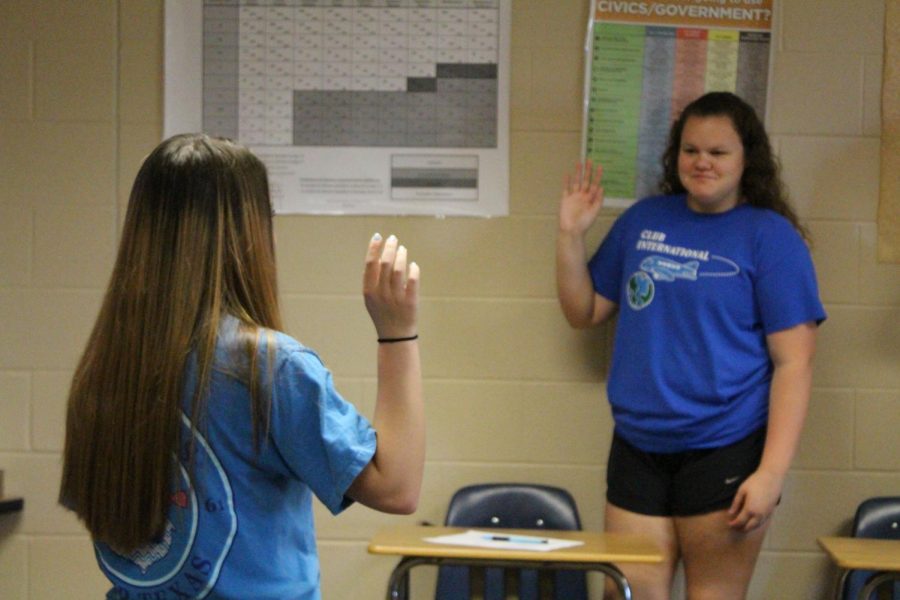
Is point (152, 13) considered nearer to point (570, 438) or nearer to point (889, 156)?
point (570, 438)

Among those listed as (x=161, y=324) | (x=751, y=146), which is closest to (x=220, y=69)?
(x=751, y=146)

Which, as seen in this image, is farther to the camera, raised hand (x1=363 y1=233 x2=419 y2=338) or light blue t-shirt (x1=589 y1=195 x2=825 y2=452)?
light blue t-shirt (x1=589 y1=195 x2=825 y2=452)

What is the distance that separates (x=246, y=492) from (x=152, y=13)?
2.36 m

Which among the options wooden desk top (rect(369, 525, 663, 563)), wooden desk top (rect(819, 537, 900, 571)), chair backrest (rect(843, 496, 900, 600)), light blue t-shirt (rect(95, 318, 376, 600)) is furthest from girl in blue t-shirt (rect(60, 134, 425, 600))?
chair backrest (rect(843, 496, 900, 600))

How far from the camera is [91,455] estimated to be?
4.75 ft

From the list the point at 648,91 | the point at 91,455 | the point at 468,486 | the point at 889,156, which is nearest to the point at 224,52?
the point at 648,91

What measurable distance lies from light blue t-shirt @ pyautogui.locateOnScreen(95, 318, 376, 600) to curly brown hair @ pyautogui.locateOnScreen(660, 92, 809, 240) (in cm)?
191

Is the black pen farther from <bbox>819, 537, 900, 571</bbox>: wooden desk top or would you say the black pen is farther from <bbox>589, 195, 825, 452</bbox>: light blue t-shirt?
<bbox>819, 537, 900, 571</bbox>: wooden desk top

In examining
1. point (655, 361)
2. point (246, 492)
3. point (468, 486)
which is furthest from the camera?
point (468, 486)

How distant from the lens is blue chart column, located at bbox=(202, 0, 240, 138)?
343 cm

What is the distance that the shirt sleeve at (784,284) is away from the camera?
2.95 metres

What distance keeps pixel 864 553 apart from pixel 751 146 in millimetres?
1064

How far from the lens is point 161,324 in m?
1.43

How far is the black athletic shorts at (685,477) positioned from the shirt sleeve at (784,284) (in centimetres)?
31
